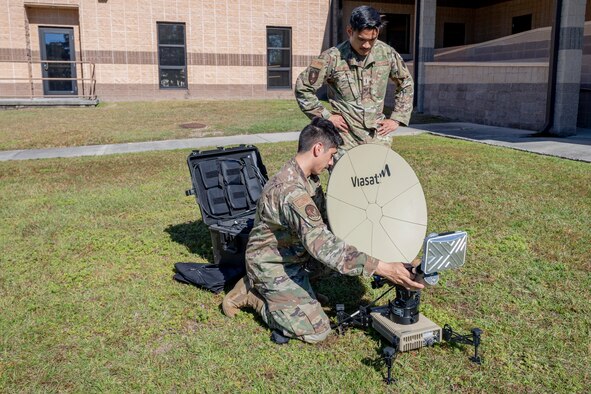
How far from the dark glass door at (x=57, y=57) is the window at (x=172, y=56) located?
3.15m

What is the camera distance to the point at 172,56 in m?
21.0

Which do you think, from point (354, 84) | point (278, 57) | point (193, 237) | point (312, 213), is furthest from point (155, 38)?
point (312, 213)

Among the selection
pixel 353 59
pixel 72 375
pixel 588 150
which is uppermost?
pixel 353 59

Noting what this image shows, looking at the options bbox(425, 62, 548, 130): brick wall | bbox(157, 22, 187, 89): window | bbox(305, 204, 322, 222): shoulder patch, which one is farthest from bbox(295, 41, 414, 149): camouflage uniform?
Result: bbox(157, 22, 187, 89): window

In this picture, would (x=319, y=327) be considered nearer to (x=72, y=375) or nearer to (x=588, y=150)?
Answer: (x=72, y=375)

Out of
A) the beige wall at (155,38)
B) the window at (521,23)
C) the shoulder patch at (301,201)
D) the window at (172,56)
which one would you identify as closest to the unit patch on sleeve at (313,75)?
the shoulder patch at (301,201)

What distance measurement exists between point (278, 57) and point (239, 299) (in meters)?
19.5

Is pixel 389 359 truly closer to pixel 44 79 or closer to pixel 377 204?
pixel 377 204

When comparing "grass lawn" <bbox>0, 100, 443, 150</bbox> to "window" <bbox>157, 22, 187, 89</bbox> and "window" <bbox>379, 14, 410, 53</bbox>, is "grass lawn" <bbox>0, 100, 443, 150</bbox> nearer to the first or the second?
"window" <bbox>157, 22, 187, 89</bbox>

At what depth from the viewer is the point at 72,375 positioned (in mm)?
3303

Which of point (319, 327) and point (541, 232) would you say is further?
point (541, 232)

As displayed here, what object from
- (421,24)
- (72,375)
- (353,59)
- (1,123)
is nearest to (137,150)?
(1,123)

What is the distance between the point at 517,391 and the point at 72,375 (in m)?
2.60

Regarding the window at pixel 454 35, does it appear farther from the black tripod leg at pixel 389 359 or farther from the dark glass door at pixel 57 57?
the black tripod leg at pixel 389 359
